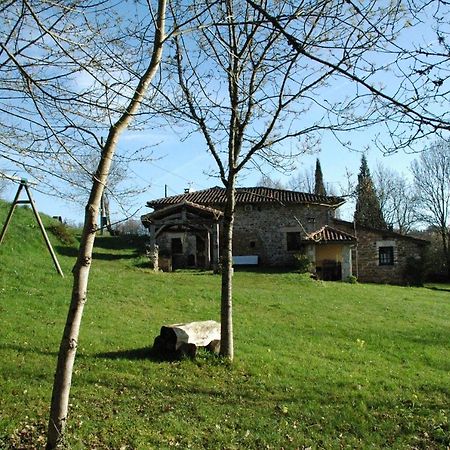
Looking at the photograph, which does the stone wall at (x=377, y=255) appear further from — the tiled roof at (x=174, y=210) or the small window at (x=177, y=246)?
the small window at (x=177, y=246)

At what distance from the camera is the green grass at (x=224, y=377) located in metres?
5.22

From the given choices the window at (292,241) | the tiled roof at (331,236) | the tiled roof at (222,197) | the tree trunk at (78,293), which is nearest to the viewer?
the tree trunk at (78,293)

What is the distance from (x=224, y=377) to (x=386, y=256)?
22.9 m

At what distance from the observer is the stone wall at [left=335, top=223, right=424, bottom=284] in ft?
90.6

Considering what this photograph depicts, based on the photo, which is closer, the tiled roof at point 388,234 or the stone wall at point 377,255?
the tiled roof at point 388,234

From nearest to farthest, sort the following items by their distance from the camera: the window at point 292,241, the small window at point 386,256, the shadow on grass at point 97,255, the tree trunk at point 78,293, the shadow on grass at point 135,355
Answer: the tree trunk at point 78,293
the shadow on grass at point 135,355
the shadow on grass at point 97,255
the small window at point 386,256
the window at point 292,241

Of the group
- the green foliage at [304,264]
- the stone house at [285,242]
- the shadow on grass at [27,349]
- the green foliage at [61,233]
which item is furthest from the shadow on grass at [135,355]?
the stone house at [285,242]

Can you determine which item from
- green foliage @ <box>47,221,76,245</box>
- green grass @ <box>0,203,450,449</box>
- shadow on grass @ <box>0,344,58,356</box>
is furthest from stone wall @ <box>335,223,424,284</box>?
shadow on grass @ <box>0,344,58,356</box>

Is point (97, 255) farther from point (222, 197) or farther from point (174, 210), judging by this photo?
point (222, 197)

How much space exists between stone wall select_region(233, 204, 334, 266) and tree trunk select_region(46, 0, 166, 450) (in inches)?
961

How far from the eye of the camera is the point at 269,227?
2850 centimetres

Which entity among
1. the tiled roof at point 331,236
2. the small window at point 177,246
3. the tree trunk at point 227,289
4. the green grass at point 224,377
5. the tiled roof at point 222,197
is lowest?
the green grass at point 224,377

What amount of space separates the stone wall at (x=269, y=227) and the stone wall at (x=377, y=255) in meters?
2.65

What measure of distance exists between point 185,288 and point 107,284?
2533mm
